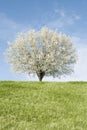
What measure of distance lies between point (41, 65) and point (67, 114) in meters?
57.5

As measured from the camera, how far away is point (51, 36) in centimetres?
8275

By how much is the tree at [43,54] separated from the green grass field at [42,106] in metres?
46.3

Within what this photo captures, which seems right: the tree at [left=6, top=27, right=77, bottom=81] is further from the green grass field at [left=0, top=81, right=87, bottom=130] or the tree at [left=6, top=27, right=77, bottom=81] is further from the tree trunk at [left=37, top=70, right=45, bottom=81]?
the green grass field at [left=0, top=81, right=87, bottom=130]

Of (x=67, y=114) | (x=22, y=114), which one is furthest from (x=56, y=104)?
(x=22, y=114)

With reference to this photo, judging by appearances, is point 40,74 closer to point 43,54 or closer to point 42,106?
point 43,54

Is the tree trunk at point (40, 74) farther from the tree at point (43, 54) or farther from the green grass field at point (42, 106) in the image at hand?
the green grass field at point (42, 106)

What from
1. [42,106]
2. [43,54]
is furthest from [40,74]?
[42,106]

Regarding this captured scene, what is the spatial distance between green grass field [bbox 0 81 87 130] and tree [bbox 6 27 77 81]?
4635 cm

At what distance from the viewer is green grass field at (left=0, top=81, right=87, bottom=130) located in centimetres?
1792

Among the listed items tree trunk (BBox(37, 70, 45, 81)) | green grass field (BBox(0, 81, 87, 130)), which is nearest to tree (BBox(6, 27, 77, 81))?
tree trunk (BBox(37, 70, 45, 81))

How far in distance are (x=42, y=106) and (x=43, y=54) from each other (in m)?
57.1

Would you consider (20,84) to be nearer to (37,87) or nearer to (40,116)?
(37,87)

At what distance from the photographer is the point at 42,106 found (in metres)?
22.0

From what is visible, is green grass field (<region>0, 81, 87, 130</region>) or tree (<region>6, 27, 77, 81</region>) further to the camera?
tree (<region>6, 27, 77, 81</region>)
